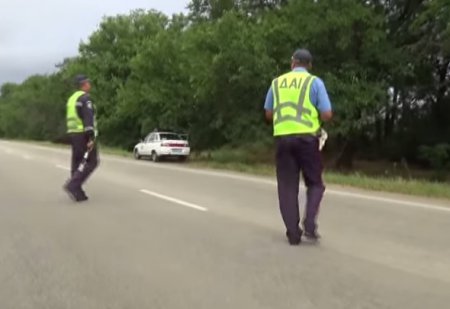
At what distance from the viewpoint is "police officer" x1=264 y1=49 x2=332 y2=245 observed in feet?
23.9

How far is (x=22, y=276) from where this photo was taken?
20.6 feet

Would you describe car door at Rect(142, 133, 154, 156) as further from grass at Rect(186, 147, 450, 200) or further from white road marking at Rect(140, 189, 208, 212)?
white road marking at Rect(140, 189, 208, 212)

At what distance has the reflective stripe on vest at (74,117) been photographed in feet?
36.4

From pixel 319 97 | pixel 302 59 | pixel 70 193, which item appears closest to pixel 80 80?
pixel 70 193

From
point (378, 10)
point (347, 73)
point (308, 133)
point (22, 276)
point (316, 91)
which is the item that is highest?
point (378, 10)

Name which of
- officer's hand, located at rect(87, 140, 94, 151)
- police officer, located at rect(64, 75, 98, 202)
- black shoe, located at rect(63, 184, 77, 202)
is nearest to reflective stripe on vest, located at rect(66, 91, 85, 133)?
police officer, located at rect(64, 75, 98, 202)

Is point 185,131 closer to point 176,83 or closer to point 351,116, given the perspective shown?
point 176,83

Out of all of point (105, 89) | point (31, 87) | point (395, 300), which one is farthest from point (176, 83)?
point (31, 87)

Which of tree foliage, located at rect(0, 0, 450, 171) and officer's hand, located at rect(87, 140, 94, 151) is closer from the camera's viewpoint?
officer's hand, located at rect(87, 140, 94, 151)

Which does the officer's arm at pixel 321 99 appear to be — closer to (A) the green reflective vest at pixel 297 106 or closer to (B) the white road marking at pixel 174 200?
(A) the green reflective vest at pixel 297 106

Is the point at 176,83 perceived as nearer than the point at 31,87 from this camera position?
Yes

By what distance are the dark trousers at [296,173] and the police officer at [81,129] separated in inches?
180

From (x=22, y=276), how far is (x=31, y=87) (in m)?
119

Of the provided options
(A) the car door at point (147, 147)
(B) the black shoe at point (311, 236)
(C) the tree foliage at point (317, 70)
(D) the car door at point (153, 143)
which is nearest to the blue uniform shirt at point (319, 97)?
(B) the black shoe at point (311, 236)
